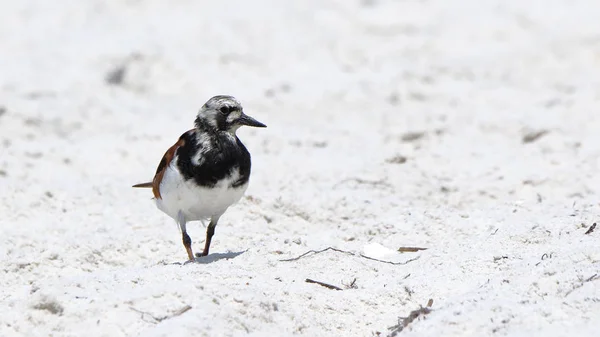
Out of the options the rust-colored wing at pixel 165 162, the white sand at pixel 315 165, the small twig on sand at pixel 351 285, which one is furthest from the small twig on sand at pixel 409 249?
the rust-colored wing at pixel 165 162

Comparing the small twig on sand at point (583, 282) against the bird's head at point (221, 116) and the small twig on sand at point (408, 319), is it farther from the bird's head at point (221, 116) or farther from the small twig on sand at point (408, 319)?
the bird's head at point (221, 116)

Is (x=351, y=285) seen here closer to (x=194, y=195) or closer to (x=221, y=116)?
(x=194, y=195)

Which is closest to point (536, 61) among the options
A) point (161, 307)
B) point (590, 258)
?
point (590, 258)

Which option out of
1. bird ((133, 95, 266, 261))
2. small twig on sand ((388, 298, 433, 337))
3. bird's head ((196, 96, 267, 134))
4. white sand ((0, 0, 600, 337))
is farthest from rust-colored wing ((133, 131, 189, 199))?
small twig on sand ((388, 298, 433, 337))

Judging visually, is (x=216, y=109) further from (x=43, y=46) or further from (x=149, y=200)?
(x=43, y=46)

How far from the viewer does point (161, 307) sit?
4.62 m

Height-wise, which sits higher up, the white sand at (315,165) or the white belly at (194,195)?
the white belly at (194,195)

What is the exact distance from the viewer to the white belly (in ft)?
19.7

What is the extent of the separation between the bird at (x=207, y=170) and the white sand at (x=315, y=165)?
37 cm

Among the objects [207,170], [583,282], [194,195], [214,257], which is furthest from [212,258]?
[583,282]

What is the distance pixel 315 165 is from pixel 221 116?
2630mm

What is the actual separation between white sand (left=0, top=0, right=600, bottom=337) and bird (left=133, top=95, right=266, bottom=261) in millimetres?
370

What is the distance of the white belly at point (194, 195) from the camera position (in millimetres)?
6008

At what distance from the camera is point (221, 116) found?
20.9ft
